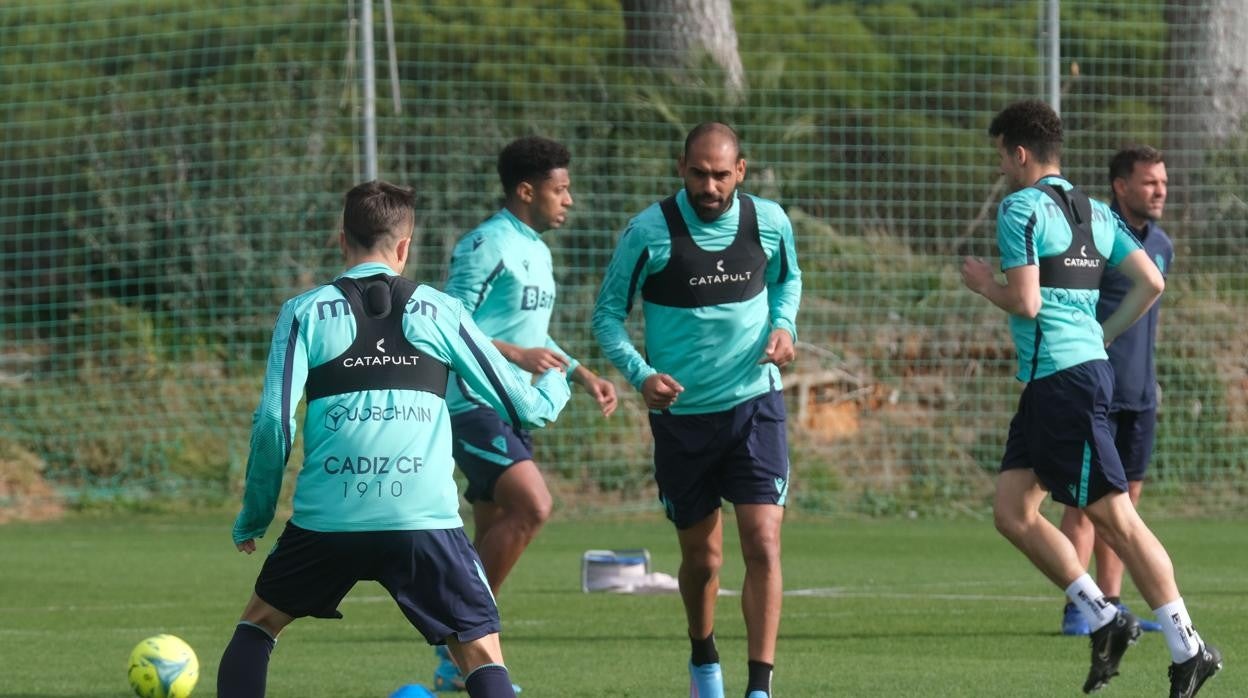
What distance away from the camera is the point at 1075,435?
305 inches

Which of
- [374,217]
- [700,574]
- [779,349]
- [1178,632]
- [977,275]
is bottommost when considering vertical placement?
[1178,632]

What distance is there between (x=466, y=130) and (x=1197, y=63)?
6.80m

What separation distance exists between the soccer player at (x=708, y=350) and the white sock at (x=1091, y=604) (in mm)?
1207

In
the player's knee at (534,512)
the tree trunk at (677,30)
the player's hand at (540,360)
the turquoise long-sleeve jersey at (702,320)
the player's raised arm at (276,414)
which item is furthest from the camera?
the tree trunk at (677,30)

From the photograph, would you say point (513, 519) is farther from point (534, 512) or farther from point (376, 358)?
point (376, 358)

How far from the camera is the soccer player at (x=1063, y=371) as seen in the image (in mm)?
7539

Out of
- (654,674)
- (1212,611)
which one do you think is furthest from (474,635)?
(1212,611)

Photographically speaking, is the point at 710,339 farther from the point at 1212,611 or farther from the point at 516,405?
the point at 1212,611

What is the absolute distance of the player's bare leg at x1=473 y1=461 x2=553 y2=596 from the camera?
8492mm

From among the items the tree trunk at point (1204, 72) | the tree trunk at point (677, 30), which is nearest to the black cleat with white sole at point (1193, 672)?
the tree trunk at point (1204, 72)

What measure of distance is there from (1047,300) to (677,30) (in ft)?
40.5

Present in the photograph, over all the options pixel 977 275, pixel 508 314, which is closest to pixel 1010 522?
pixel 977 275

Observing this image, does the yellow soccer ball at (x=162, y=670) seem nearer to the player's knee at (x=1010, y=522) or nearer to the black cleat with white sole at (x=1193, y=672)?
the player's knee at (x=1010, y=522)

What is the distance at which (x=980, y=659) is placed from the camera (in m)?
8.59
